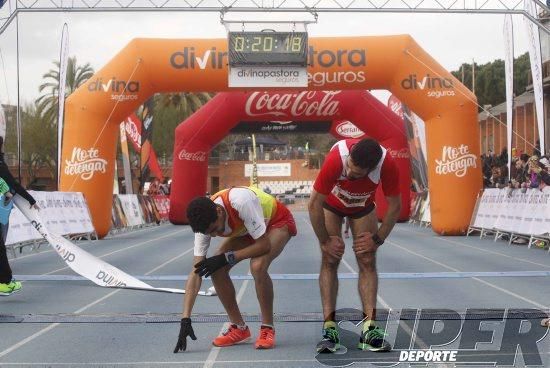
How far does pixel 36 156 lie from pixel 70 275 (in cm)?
5297

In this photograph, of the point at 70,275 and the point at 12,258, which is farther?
the point at 12,258

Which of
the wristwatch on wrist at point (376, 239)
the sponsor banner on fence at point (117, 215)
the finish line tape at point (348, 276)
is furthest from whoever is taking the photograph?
the sponsor banner on fence at point (117, 215)

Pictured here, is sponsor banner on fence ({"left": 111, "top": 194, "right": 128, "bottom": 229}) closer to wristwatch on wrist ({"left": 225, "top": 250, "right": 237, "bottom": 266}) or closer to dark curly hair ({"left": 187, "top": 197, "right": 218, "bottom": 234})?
wristwatch on wrist ({"left": 225, "top": 250, "right": 237, "bottom": 266})

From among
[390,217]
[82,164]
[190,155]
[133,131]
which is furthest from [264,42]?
[133,131]

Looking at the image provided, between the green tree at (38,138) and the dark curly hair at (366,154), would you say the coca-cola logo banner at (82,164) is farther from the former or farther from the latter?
the green tree at (38,138)

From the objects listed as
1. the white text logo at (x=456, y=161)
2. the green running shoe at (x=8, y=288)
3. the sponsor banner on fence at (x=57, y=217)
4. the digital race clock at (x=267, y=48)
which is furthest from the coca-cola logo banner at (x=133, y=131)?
the green running shoe at (x=8, y=288)

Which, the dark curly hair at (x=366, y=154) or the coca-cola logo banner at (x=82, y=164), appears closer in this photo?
the dark curly hair at (x=366, y=154)

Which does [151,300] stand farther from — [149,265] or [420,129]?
[420,129]

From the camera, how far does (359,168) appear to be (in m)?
5.86

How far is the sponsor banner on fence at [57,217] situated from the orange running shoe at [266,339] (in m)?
9.46

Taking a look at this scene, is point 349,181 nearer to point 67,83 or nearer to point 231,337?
point 231,337

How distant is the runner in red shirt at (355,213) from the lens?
5.97 m

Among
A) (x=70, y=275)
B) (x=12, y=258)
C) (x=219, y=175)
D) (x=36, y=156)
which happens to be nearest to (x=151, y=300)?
(x=70, y=275)

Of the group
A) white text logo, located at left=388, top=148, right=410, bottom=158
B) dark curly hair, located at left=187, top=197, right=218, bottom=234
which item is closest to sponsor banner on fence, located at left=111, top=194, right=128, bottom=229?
white text logo, located at left=388, top=148, right=410, bottom=158
